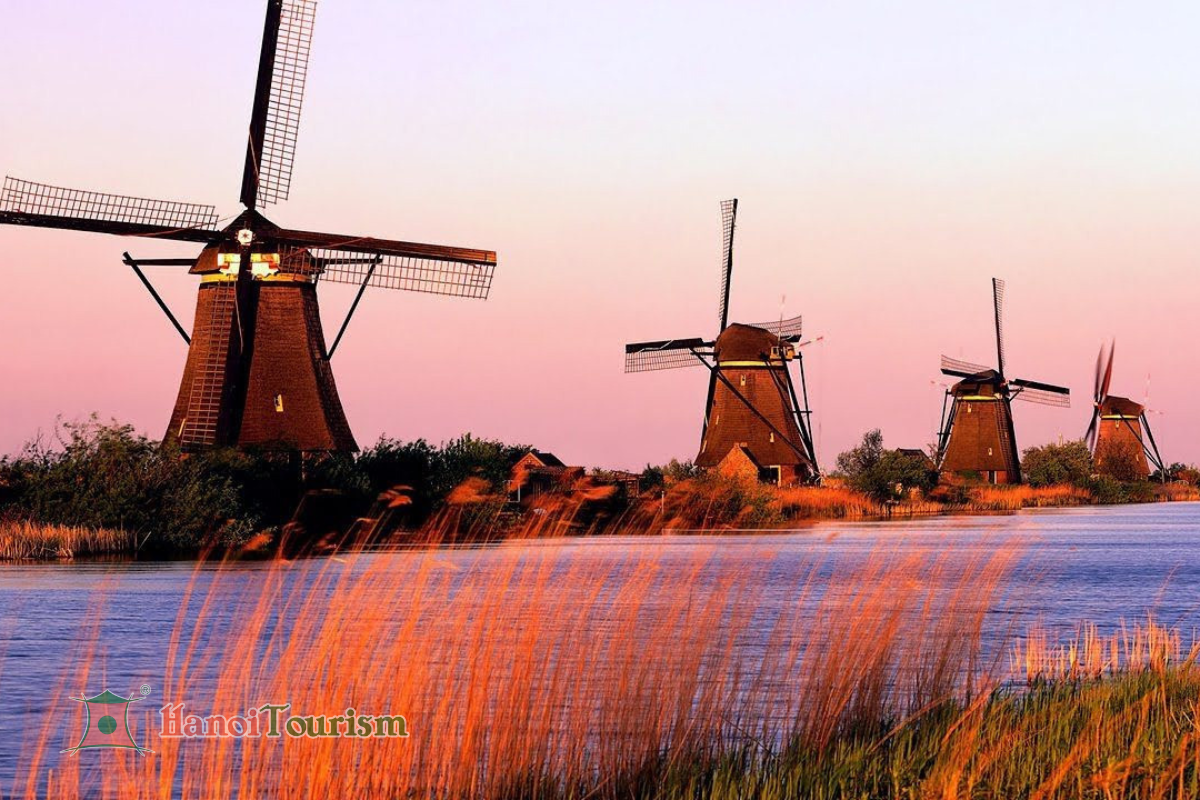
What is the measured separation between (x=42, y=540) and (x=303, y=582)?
12.7 meters

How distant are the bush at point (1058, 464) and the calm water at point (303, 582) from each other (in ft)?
150

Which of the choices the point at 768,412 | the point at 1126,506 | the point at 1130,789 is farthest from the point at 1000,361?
the point at 1130,789

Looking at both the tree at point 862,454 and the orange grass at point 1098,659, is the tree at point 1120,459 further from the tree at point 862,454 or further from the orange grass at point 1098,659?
the orange grass at point 1098,659

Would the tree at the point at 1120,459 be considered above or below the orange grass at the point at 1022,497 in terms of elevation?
above

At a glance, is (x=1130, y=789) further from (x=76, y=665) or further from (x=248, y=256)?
(x=248, y=256)

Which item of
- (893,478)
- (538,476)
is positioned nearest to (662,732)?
(538,476)

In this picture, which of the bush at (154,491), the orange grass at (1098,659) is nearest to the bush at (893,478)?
the bush at (154,491)

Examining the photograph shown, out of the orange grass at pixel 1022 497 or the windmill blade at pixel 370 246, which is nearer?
the windmill blade at pixel 370 246

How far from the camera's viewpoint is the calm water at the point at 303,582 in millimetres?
12719

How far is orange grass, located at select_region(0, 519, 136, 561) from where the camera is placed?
99.5 feet

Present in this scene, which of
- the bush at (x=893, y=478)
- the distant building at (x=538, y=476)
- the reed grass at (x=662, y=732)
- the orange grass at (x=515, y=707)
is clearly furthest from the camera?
the bush at (x=893, y=478)

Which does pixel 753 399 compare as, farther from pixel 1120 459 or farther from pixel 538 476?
pixel 1120 459

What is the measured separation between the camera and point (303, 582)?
20.1 metres

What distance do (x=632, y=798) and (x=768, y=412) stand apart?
52059mm
